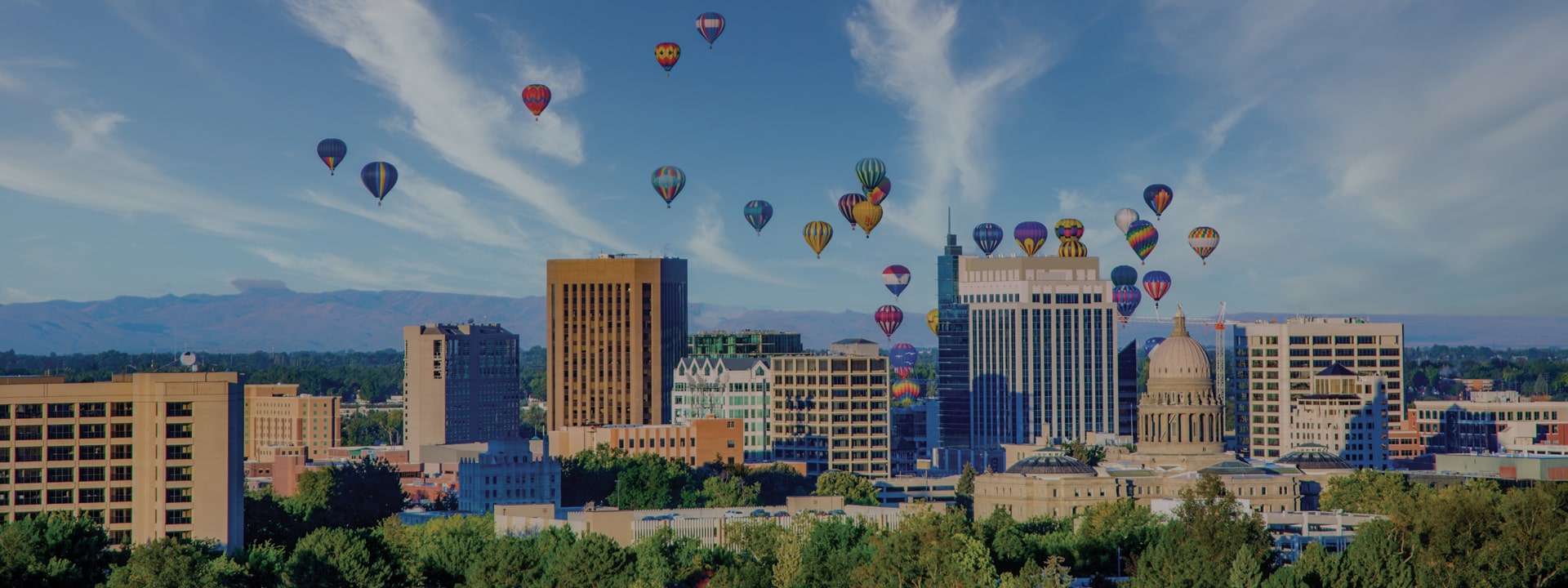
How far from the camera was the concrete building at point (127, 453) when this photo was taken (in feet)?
540

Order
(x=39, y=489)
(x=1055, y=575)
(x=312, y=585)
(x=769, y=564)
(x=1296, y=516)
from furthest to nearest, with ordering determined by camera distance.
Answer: (x=1296, y=516), (x=39, y=489), (x=769, y=564), (x=312, y=585), (x=1055, y=575)

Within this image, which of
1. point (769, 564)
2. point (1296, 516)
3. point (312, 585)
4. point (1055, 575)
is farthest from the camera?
point (1296, 516)

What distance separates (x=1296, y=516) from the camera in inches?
7441

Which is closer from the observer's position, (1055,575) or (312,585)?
(1055,575)

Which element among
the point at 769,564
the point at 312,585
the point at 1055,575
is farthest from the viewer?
the point at 769,564

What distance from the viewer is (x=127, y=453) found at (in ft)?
545

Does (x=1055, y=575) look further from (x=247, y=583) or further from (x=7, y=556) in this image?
(x=7, y=556)

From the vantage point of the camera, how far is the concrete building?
540ft

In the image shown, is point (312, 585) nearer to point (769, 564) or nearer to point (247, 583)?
point (247, 583)

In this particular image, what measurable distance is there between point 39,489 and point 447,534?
31.1 meters

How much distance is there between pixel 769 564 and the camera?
15300 cm

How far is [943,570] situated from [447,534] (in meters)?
48.5

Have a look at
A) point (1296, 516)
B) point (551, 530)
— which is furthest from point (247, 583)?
point (1296, 516)

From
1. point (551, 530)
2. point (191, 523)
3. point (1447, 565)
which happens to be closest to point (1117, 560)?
point (1447, 565)
